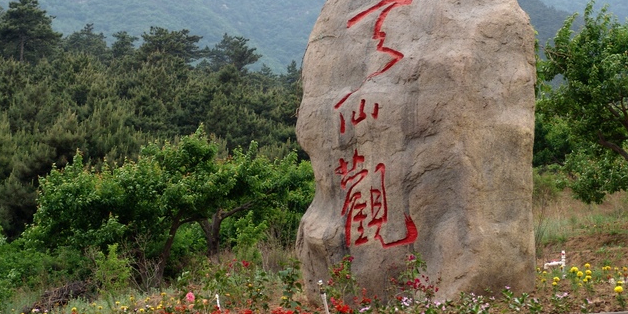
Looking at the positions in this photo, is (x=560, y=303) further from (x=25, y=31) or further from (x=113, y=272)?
(x=25, y=31)

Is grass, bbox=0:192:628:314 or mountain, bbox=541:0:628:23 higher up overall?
mountain, bbox=541:0:628:23

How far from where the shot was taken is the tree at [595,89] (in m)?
11.2

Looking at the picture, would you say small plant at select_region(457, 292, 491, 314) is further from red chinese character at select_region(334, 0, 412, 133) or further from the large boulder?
red chinese character at select_region(334, 0, 412, 133)

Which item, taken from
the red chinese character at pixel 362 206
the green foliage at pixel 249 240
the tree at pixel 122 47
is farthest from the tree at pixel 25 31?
the red chinese character at pixel 362 206

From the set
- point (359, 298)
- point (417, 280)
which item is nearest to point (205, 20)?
point (359, 298)

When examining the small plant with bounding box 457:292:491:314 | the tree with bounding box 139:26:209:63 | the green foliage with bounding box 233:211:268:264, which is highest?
the small plant with bounding box 457:292:491:314

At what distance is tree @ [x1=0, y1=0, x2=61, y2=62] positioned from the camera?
1343 inches

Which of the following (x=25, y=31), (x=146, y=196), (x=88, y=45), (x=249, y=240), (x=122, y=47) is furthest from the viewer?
(x=88, y=45)

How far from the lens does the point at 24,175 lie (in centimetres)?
1895

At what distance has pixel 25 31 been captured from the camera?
1378 inches

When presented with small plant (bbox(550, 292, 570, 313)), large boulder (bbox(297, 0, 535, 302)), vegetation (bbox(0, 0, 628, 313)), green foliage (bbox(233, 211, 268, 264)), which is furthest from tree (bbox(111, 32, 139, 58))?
small plant (bbox(550, 292, 570, 313))

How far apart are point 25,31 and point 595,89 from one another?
96.3 feet

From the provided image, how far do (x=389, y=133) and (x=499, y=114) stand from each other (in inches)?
34.3

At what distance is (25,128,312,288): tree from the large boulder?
5.45 m
